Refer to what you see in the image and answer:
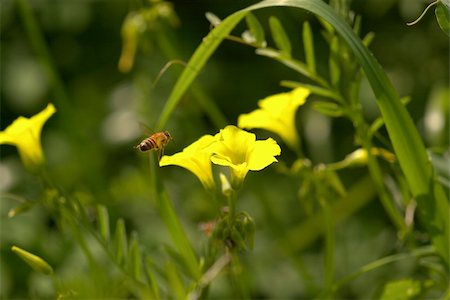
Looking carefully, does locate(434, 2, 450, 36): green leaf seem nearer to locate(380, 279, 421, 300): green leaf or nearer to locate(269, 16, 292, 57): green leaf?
locate(269, 16, 292, 57): green leaf

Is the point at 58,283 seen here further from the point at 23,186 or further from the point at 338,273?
the point at 23,186

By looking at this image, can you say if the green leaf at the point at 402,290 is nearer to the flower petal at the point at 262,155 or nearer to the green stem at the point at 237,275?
the green stem at the point at 237,275

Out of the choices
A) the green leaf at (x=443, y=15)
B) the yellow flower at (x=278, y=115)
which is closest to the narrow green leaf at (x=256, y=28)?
the yellow flower at (x=278, y=115)

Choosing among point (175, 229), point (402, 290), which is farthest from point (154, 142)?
point (402, 290)

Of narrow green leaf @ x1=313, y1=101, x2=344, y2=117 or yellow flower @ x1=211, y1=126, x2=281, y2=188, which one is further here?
narrow green leaf @ x1=313, y1=101, x2=344, y2=117

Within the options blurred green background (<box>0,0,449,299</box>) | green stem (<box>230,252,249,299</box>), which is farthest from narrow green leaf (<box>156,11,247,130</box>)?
blurred green background (<box>0,0,449,299</box>)

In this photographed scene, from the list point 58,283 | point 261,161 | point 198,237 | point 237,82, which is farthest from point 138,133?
point 261,161
